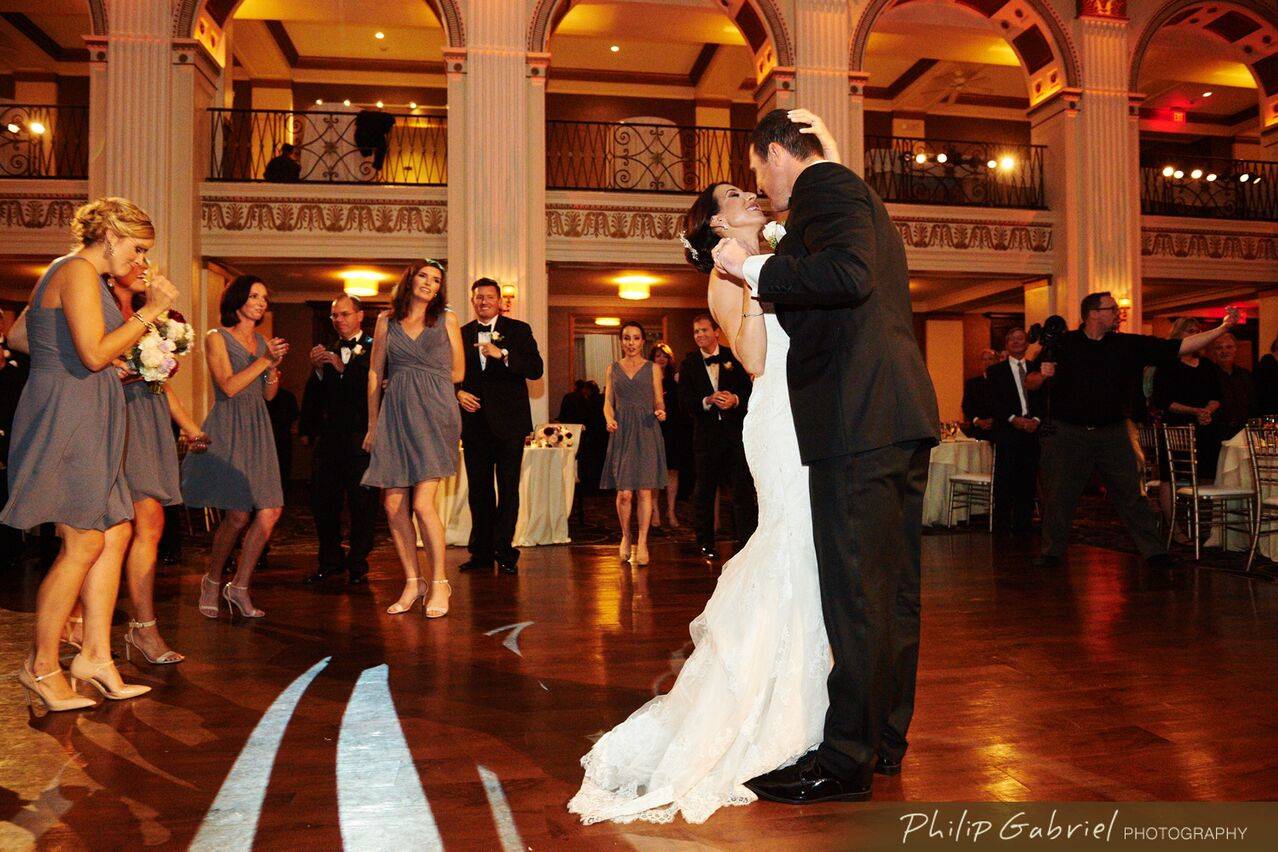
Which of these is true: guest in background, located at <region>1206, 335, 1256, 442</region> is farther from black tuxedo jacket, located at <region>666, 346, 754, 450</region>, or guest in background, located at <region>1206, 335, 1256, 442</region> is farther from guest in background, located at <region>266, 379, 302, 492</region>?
guest in background, located at <region>266, 379, 302, 492</region>

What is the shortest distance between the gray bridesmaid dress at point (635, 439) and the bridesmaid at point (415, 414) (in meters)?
1.60

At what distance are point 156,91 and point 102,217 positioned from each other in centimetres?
804

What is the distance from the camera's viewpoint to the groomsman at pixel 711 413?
19.5 ft

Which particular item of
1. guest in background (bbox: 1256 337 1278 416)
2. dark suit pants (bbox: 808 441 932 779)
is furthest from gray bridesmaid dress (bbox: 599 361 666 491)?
guest in background (bbox: 1256 337 1278 416)

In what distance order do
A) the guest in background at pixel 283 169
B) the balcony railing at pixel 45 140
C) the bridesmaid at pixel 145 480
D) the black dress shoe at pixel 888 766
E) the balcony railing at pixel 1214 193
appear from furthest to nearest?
the balcony railing at pixel 1214 193 < the balcony railing at pixel 45 140 < the guest in background at pixel 283 169 < the bridesmaid at pixel 145 480 < the black dress shoe at pixel 888 766

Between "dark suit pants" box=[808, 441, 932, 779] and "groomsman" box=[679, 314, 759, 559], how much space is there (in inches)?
146

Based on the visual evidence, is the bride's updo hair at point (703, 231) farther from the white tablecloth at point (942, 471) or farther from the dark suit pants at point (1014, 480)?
the white tablecloth at point (942, 471)

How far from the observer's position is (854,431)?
2.02 meters

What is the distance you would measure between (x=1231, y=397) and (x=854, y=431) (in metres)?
5.95

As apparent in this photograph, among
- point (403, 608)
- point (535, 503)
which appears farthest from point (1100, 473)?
point (403, 608)

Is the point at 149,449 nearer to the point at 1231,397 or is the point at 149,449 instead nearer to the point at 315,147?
the point at 1231,397

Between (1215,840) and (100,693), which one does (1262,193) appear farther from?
(100,693)

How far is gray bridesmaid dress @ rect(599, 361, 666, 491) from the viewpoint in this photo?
228 inches

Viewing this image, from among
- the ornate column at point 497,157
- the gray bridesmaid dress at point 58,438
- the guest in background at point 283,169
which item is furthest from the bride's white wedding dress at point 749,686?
the guest in background at point 283,169
